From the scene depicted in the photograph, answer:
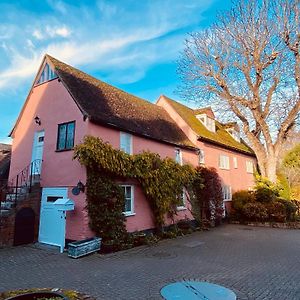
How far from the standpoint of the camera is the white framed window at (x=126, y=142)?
42.7 ft

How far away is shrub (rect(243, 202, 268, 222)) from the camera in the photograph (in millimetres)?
18094

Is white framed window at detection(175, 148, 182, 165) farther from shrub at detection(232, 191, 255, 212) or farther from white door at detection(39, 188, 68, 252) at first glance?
white door at detection(39, 188, 68, 252)

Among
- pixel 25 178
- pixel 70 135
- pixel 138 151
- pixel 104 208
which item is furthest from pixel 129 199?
pixel 25 178

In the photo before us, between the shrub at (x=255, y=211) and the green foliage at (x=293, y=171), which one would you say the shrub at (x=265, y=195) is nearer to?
the shrub at (x=255, y=211)

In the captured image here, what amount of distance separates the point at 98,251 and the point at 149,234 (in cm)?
344

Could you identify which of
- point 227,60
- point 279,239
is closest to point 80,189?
point 279,239

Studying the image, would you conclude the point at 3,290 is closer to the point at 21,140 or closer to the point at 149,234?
the point at 149,234

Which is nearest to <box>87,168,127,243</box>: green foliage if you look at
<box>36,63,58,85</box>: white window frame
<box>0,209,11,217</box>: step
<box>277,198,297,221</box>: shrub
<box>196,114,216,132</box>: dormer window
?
<box>0,209,11,217</box>: step

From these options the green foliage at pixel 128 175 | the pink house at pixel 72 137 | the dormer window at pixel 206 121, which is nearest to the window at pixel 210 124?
the dormer window at pixel 206 121

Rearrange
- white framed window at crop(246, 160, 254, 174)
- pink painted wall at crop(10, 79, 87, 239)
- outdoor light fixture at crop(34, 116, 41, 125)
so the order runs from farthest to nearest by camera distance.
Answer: white framed window at crop(246, 160, 254, 174), outdoor light fixture at crop(34, 116, 41, 125), pink painted wall at crop(10, 79, 87, 239)

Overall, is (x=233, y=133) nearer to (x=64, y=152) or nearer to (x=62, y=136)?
(x=62, y=136)

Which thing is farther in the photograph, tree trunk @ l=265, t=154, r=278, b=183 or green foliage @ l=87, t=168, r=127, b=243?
tree trunk @ l=265, t=154, r=278, b=183

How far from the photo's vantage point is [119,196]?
11422mm

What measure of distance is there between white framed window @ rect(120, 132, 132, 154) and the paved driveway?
4757 millimetres
